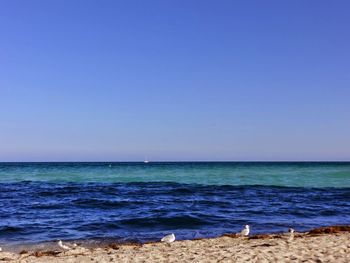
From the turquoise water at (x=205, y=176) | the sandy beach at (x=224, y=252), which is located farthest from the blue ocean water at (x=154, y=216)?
the turquoise water at (x=205, y=176)

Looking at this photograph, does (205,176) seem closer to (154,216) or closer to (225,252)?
(154,216)

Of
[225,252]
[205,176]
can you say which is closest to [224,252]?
[225,252]

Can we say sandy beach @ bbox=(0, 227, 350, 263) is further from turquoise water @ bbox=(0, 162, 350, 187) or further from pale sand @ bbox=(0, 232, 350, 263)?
turquoise water @ bbox=(0, 162, 350, 187)

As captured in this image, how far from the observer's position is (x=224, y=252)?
34.8ft

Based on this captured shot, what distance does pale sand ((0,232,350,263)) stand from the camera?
31.7ft

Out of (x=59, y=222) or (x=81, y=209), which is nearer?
(x=59, y=222)

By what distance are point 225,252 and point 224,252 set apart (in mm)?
24

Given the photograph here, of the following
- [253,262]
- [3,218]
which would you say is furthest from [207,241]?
[3,218]

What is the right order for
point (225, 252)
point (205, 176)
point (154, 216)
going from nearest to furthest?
point (225, 252) < point (154, 216) < point (205, 176)

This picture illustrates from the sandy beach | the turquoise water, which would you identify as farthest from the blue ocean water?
the turquoise water

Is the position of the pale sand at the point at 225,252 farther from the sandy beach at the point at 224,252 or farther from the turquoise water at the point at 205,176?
the turquoise water at the point at 205,176

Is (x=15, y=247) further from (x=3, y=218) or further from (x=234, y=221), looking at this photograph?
(x=234, y=221)

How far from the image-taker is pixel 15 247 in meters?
13.4

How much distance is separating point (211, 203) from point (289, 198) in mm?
5660
